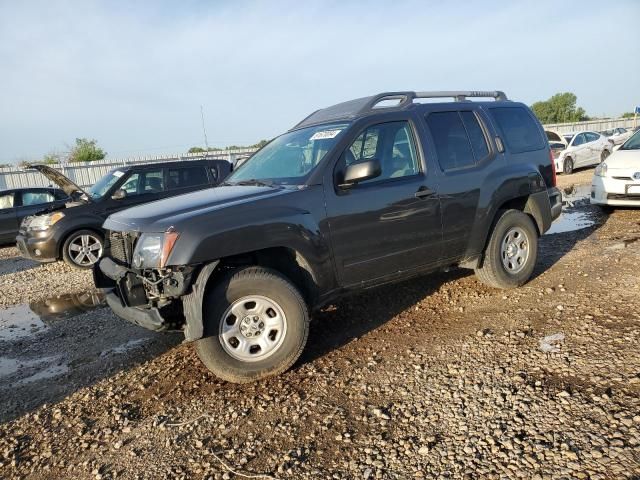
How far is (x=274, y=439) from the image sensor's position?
277 cm

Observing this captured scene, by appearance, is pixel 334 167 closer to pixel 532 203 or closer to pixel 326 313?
pixel 326 313

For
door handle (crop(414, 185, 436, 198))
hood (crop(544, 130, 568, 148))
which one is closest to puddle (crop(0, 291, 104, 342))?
door handle (crop(414, 185, 436, 198))

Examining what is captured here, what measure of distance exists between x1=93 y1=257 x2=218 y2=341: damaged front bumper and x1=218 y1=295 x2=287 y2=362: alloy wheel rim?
234 millimetres

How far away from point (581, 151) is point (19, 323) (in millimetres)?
17871

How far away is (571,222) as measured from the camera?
834cm

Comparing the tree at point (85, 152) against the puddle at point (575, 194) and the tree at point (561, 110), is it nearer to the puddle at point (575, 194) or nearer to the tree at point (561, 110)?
the puddle at point (575, 194)

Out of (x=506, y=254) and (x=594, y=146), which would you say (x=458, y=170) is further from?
(x=594, y=146)

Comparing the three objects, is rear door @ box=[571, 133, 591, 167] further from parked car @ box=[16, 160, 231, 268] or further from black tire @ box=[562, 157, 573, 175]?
parked car @ box=[16, 160, 231, 268]

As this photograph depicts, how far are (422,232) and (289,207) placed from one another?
1.37 meters

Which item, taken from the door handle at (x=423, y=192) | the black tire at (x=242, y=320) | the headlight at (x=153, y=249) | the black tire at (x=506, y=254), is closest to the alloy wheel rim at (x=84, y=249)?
the headlight at (x=153, y=249)

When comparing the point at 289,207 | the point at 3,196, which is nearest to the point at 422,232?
the point at 289,207

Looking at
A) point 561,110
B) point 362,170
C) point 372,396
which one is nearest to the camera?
point 372,396

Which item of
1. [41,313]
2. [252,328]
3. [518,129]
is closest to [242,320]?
[252,328]

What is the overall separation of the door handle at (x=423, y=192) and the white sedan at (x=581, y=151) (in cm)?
1431
